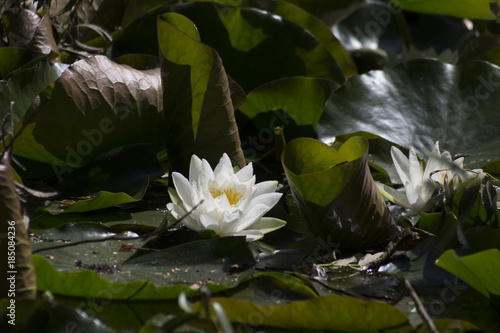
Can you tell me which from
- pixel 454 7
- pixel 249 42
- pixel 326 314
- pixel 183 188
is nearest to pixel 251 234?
pixel 183 188

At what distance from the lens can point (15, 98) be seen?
1.07 metres

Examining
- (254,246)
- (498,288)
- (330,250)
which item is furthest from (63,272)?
(498,288)

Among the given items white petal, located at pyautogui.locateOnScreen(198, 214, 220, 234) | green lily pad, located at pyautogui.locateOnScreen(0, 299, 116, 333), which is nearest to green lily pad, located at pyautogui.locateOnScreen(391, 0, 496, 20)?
white petal, located at pyautogui.locateOnScreen(198, 214, 220, 234)

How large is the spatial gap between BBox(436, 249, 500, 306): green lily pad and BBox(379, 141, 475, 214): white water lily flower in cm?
23

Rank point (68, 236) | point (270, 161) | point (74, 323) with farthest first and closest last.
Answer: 1. point (270, 161)
2. point (68, 236)
3. point (74, 323)

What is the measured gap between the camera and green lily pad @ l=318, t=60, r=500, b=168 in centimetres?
135

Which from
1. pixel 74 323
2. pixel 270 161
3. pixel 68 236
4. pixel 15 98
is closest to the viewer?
pixel 74 323

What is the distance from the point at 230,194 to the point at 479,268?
0.41 meters

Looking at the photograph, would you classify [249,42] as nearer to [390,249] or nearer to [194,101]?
[194,101]

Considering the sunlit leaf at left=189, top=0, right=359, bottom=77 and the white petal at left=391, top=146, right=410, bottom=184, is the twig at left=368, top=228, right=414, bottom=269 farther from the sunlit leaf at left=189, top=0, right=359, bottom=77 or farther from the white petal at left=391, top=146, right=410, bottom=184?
the sunlit leaf at left=189, top=0, right=359, bottom=77

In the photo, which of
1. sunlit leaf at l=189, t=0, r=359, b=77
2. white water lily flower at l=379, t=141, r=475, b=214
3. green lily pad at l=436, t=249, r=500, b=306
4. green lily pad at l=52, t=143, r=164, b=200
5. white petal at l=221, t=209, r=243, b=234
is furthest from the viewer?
sunlit leaf at l=189, t=0, r=359, b=77

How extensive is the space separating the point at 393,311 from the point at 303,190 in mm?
288

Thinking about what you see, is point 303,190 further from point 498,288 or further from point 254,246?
point 498,288

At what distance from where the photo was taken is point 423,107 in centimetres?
141
